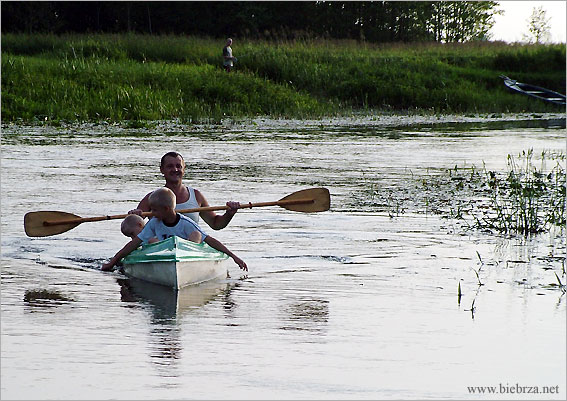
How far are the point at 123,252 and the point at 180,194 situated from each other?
0.75 metres

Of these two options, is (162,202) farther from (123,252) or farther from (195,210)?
(123,252)

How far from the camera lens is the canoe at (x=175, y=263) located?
8430 mm

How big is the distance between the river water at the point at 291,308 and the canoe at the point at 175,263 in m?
0.14

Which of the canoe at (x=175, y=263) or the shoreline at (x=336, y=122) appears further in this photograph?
the shoreline at (x=336, y=122)

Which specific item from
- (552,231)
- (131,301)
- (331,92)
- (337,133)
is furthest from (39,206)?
(331,92)

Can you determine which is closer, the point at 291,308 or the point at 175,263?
the point at 291,308

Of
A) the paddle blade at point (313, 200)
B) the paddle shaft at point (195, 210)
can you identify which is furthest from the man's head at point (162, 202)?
the paddle blade at point (313, 200)

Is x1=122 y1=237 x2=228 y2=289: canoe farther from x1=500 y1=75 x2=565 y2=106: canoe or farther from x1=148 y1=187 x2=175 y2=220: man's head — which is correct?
x1=500 y1=75 x2=565 y2=106: canoe

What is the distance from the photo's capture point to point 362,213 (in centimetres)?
1245

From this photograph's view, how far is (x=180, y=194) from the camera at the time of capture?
9.52 m

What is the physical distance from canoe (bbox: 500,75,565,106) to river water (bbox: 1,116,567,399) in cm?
2160

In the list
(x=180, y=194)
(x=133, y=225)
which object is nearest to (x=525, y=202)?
(x=180, y=194)

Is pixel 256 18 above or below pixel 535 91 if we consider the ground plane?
above

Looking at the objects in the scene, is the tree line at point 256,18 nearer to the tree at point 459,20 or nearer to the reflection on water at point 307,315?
the tree at point 459,20
